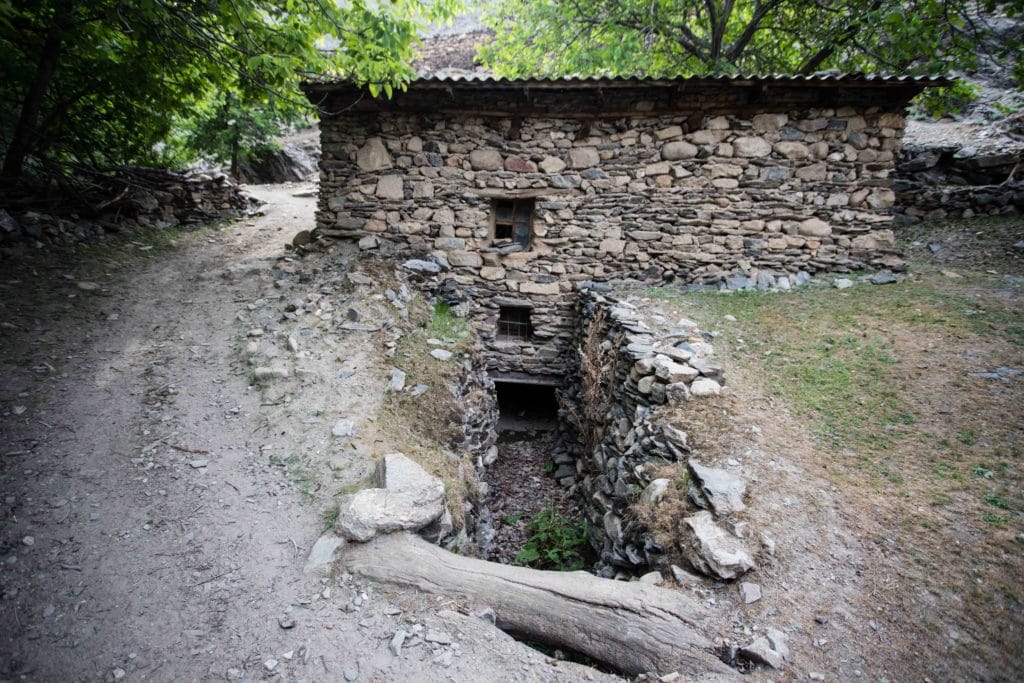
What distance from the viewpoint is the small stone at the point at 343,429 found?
411 cm

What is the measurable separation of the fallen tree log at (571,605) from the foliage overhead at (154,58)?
4808 mm

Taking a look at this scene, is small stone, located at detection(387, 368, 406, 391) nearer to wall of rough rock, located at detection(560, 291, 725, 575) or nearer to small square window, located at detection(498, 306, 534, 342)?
wall of rough rock, located at detection(560, 291, 725, 575)

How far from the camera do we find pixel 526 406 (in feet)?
26.6

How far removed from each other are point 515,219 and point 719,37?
685 cm

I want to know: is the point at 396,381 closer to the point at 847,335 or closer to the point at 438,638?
the point at 438,638

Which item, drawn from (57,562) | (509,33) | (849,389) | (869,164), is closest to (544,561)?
(849,389)

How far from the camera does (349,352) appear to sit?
17.1 feet

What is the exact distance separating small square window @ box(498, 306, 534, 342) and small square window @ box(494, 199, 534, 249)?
1111 millimetres

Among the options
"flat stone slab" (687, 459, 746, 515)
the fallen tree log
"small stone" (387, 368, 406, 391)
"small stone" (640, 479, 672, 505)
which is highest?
"small stone" (387, 368, 406, 391)

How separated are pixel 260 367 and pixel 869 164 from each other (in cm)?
861

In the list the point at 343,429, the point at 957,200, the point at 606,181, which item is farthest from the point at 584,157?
the point at 957,200

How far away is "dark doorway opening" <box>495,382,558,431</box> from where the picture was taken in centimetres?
768

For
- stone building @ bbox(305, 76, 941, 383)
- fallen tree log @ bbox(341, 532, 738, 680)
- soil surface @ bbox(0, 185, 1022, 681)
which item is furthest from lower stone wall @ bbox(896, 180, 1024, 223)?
fallen tree log @ bbox(341, 532, 738, 680)

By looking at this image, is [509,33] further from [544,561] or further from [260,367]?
[544,561]
